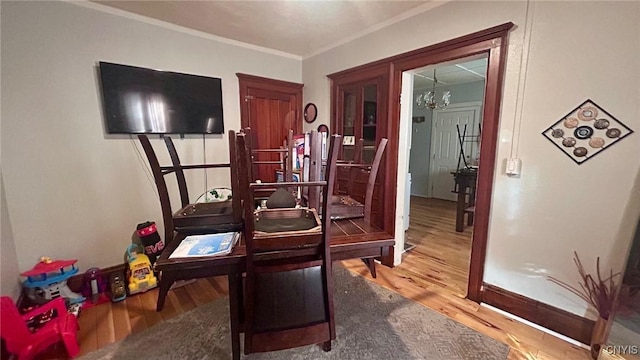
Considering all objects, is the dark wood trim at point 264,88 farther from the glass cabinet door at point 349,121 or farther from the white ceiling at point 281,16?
the glass cabinet door at point 349,121

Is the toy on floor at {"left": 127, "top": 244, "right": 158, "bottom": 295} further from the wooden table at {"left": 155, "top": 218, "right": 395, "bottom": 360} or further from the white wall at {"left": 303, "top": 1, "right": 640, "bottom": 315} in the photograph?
the white wall at {"left": 303, "top": 1, "right": 640, "bottom": 315}

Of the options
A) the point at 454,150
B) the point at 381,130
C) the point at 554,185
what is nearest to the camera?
the point at 554,185

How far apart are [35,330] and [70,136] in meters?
1.46

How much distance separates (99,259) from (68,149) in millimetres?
1015

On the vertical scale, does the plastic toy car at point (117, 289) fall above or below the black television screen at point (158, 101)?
below

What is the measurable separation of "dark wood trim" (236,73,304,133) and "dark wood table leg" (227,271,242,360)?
2.32 meters

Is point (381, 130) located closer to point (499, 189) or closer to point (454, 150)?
point (499, 189)

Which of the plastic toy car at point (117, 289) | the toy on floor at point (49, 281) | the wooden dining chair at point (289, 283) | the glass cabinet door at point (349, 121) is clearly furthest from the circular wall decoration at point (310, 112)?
the toy on floor at point (49, 281)

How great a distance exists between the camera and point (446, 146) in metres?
5.64

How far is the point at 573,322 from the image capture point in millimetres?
1653

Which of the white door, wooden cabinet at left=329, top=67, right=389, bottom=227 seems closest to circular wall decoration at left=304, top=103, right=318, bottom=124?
wooden cabinet at left=329, top=67, right=389, bottom=227

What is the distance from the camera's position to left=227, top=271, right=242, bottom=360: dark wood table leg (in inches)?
51.2

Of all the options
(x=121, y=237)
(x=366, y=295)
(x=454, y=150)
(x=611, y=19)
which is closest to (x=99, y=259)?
(x=121, y=237)

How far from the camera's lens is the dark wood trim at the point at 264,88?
314cm
